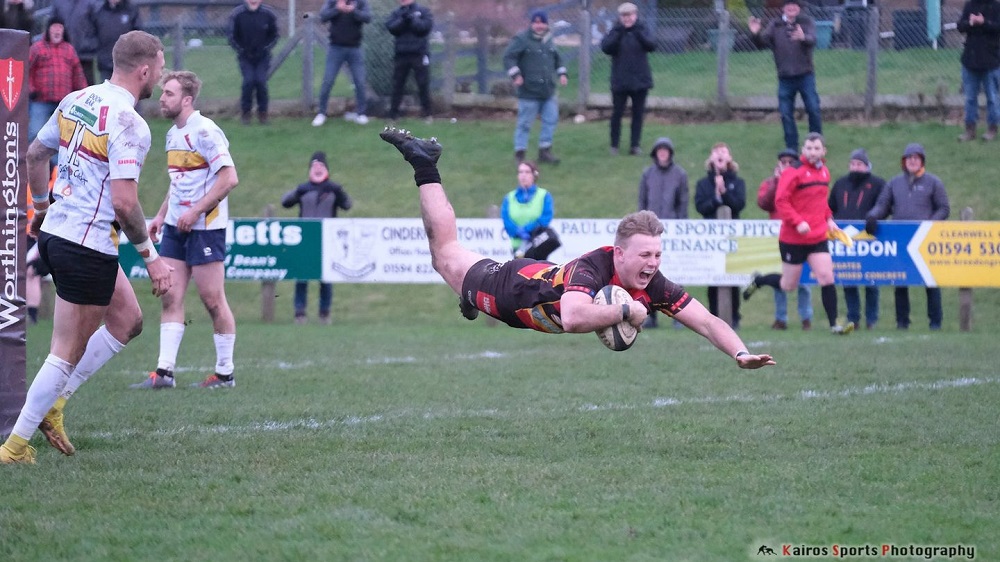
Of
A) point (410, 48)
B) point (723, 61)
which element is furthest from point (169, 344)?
point (723, 61)

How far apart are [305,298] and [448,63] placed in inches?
341

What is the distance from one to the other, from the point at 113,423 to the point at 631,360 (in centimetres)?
490

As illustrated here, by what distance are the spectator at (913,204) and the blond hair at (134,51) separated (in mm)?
10492

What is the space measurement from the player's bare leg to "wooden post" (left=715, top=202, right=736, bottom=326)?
8.09 metres

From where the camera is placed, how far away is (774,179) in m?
14.6

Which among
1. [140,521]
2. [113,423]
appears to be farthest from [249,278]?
[140,521]

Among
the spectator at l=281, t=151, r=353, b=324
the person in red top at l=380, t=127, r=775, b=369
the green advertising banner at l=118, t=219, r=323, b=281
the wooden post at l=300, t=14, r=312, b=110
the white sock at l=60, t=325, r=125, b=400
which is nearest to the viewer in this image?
the person in red top at l=380, t=127, r=775, b=369

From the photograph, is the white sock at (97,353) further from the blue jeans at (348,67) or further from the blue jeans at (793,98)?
the blue jeans at (348,67)

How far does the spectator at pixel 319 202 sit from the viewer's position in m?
15.6

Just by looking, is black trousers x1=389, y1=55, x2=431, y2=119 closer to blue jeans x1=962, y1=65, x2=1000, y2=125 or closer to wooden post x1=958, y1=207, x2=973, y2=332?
blue jeans x1=962, y1=65, x2=1000, y2=125

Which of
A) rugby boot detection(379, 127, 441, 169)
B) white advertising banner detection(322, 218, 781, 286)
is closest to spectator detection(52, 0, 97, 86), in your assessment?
white advertising banner detection(322, 218, 781, 286)

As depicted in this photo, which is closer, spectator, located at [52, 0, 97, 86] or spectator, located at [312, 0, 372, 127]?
spectator, located at [52, 0, 97, 86]

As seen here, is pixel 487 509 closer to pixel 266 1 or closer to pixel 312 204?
pixel 312 204

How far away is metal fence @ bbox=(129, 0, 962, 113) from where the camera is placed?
21.8 meters
